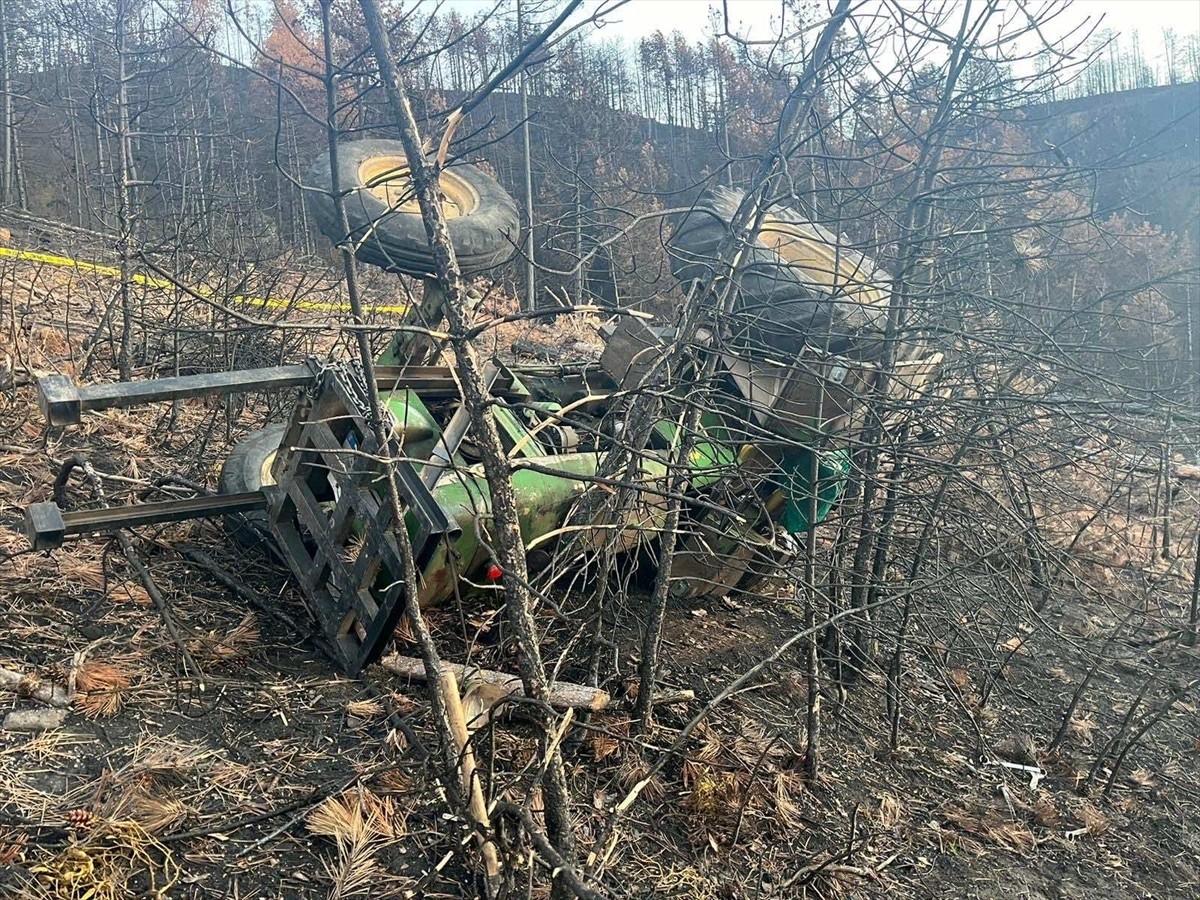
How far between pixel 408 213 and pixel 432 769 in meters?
3.20

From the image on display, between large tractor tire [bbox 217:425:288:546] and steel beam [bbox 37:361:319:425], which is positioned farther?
large tractor tire [bbox 217:425:288:546]

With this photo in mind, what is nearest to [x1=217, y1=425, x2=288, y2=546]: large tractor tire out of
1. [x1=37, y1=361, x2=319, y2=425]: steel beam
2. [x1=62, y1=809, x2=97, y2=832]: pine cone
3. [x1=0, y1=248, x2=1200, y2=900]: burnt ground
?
[x1=0, y1=248, x2=1200, y2=900]: burnt ground

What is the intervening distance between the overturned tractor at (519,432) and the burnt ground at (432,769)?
1.27 ft

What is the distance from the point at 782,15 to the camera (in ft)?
11.3

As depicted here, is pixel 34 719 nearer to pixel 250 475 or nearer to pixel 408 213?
pixel 250 475

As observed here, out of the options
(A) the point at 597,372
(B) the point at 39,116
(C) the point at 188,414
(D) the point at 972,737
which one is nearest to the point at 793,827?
(D) the point at 972,737

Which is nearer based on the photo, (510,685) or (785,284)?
(510,685)

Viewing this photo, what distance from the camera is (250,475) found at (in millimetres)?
5070

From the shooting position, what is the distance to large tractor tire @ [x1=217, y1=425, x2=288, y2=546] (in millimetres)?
4789

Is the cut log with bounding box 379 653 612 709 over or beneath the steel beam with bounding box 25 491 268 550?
beneath

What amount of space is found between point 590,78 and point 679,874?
29.0 m

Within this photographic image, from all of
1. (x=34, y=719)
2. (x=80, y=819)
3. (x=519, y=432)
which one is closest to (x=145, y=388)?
(x=34, y=719)

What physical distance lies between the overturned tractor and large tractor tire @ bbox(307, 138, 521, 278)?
21 millimetres

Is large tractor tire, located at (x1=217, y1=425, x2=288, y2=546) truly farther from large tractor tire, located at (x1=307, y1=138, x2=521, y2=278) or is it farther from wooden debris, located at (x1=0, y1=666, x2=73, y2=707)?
wooden debris, located at (x1=0, y1=666, x2=73, y2=707)
